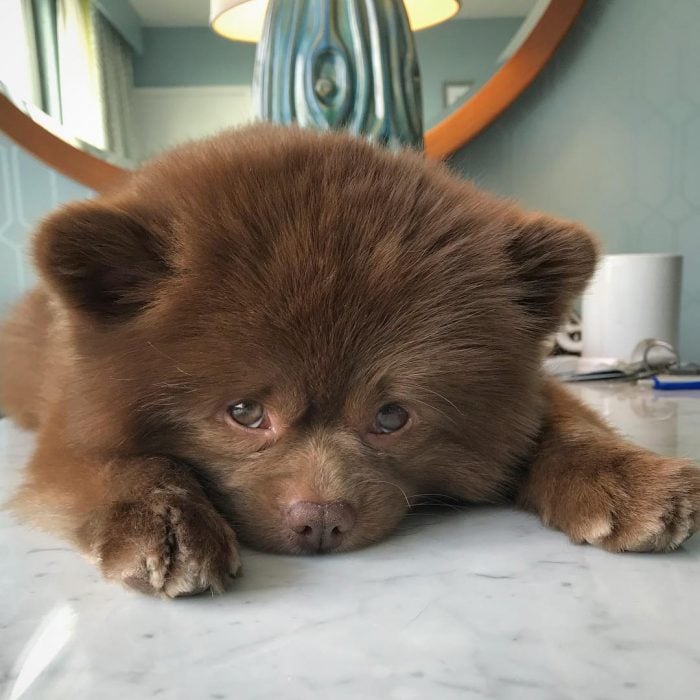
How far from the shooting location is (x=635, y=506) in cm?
112

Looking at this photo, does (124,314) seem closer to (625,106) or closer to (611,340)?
(611,340)

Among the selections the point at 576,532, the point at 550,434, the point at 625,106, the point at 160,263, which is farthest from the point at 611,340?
the point at 160,263

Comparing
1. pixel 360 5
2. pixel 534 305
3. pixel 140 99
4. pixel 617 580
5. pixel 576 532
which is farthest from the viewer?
pixel 140 99

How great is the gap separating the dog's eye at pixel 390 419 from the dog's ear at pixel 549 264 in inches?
13.0

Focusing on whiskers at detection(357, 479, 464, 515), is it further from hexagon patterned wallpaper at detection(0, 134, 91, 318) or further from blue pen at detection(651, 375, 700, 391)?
hexagon patterned wallpaper at detection(0, 134, 91, 318)

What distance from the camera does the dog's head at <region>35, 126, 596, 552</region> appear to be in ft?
3.82

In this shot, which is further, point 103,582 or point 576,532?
point 576,532

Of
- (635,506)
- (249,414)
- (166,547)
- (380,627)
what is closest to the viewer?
(380,627)

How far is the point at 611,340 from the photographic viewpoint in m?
2.83

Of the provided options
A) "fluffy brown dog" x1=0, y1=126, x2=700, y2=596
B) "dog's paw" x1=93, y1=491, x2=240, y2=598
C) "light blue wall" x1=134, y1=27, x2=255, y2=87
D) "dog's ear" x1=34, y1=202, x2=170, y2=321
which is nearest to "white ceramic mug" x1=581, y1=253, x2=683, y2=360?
"fluffy brown dog" x1=0, y1=126, x2=700, y2=596

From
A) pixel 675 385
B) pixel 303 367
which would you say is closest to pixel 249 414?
pixel 303 367

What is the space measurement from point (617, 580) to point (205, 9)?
108 inches

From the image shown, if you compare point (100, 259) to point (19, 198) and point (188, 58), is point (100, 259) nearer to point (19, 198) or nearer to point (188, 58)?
point (188, 58)

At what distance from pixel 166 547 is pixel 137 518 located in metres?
0.08
